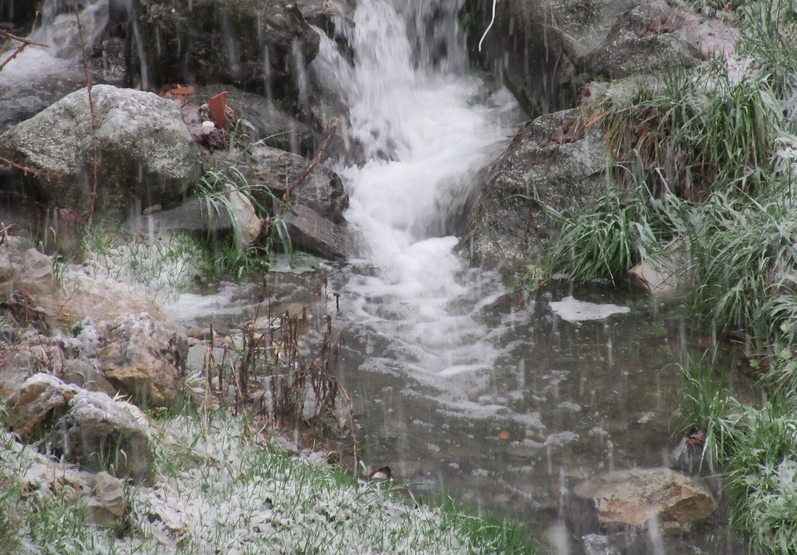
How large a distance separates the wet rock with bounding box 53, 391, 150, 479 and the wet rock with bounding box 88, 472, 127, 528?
0.51ft

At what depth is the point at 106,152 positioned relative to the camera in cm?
575

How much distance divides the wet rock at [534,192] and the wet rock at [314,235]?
1.14m

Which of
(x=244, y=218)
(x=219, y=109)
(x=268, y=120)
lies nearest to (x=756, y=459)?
(x=244, y=218)

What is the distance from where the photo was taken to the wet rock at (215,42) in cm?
773

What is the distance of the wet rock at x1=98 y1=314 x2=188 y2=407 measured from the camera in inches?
132

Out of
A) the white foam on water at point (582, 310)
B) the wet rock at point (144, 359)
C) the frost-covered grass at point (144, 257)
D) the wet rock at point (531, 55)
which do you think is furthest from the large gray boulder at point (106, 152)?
the wet rock at point (531, 55)

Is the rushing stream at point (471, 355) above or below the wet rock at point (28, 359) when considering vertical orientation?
below

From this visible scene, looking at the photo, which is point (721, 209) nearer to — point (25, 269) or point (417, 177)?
point (417, 177)

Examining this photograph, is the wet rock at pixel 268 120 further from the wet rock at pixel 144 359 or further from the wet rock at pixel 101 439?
the wet rock at pixel 101 439

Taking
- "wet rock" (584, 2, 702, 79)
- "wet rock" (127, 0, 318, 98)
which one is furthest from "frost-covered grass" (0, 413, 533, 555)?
"wet rock" (127, 0, 318, 98)

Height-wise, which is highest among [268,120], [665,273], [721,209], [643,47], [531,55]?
[643,47]

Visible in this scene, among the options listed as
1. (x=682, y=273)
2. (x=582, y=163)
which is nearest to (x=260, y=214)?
(x=582, y=163)

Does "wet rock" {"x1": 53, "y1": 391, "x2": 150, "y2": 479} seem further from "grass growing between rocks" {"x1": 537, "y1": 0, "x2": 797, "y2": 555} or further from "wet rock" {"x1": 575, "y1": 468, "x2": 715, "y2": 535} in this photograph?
"grass growing between rocks" {"x1": 537, "y1": 0, "x2": 797, "y2": 555}

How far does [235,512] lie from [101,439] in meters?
0.57
